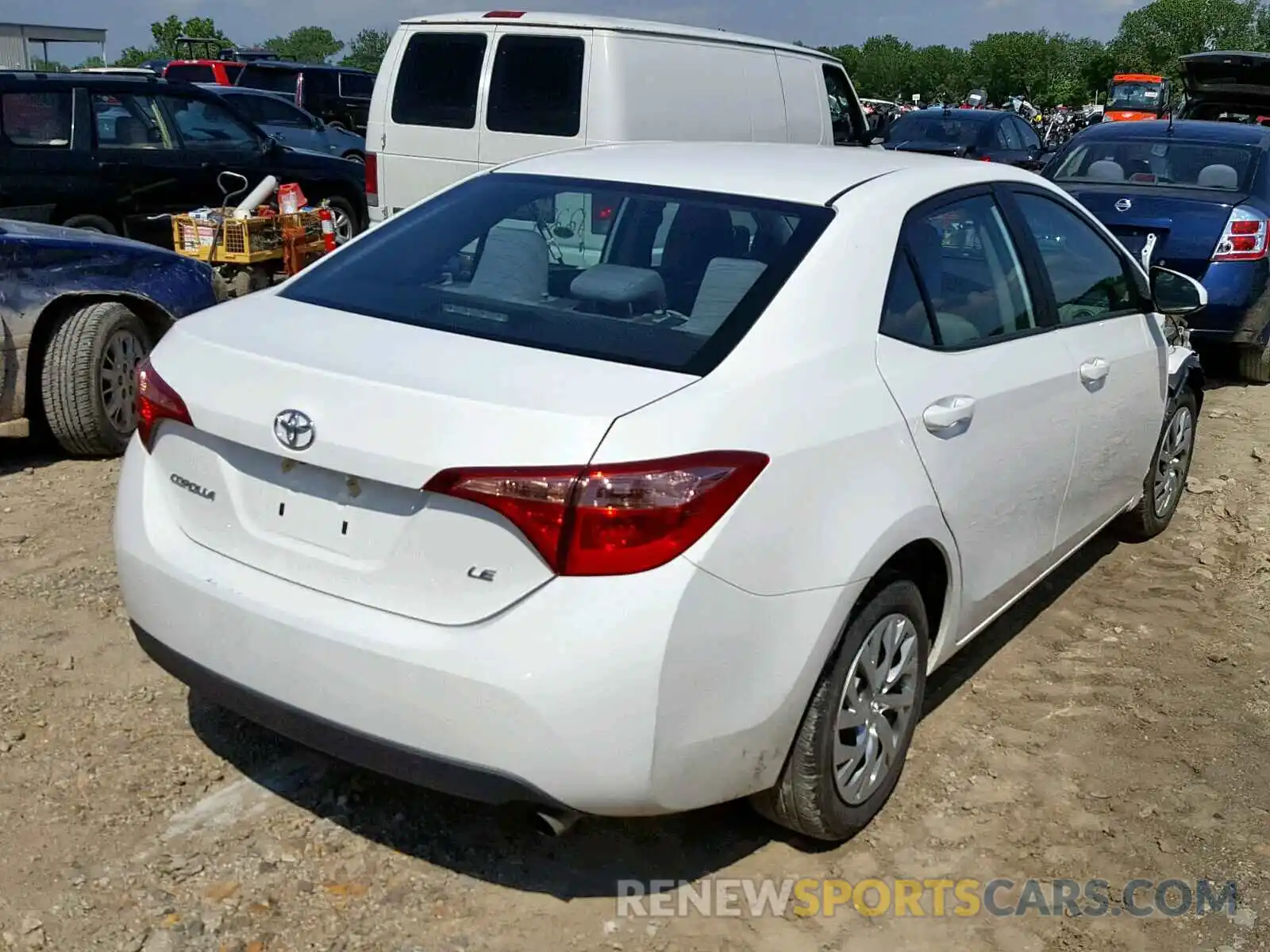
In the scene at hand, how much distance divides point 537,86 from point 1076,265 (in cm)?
476

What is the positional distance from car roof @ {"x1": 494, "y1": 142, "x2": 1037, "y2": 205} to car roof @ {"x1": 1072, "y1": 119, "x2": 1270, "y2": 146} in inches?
221

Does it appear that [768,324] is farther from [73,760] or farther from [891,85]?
[891,85]

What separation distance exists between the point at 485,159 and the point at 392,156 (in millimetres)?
765

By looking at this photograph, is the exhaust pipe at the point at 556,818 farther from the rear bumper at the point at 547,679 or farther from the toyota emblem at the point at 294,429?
the toyota emblem at the point at 294,429

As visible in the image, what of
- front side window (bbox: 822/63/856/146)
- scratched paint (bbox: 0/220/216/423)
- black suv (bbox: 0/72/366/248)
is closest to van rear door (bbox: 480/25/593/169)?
scratched paint (bbox: 0/220/216/423)

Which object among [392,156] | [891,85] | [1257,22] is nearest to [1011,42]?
[891,85]

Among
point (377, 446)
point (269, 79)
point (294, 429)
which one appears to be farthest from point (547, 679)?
point (269, 79)

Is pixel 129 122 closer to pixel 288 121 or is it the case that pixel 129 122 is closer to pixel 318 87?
pixel 288 121

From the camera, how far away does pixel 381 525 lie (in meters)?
2.56

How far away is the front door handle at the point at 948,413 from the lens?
3102 millimetres

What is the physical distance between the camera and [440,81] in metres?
8.55

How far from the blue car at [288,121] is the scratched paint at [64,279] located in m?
10.5

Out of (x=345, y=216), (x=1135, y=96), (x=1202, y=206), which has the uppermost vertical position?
(x=1135, y=96)

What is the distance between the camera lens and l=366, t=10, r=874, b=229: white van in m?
8.05
